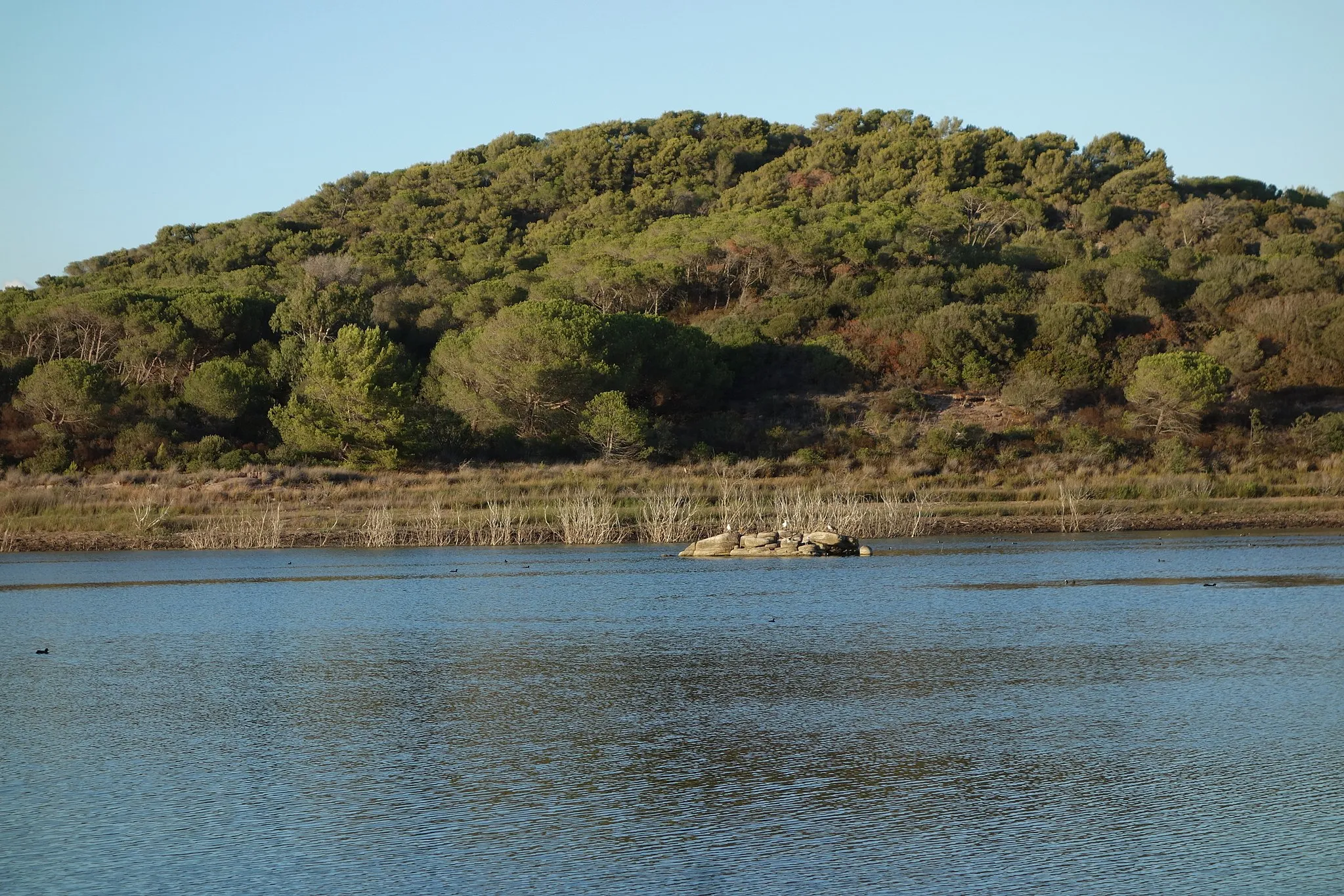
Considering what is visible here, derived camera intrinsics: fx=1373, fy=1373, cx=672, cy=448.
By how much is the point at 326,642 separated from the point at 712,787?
7.99m

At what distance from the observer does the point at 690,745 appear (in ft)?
30.1

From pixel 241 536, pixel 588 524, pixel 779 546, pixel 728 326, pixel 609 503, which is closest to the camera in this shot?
pixel 779 546

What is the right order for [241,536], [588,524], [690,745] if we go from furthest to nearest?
1. [241,536]
2. [588,524]
3. [690,745]

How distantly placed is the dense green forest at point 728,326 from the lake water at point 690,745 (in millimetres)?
31407

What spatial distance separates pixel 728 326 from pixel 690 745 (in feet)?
173

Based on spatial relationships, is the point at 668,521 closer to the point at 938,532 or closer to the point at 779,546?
the point at 779,546

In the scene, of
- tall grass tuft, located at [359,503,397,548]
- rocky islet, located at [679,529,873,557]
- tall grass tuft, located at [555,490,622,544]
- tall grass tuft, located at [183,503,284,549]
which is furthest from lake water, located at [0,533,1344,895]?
tall grass tuft, located at [183,503,284,549]

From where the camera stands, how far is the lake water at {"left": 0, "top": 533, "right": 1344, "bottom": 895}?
259 inches

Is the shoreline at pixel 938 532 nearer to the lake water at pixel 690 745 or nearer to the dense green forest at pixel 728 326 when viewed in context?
the dense green forest at pixel 728 326

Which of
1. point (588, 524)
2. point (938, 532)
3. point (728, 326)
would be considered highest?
point (728, 326)

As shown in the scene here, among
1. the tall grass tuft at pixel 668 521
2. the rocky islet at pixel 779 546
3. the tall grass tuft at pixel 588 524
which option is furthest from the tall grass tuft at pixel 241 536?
the rocky islet at pixel 779 546

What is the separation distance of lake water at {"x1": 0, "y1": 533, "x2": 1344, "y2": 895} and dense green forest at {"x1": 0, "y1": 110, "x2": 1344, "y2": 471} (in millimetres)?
31407

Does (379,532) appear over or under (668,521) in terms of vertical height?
under

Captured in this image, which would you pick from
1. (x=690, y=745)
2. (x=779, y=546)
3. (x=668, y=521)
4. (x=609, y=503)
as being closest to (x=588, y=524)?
(x=668, y=521)
